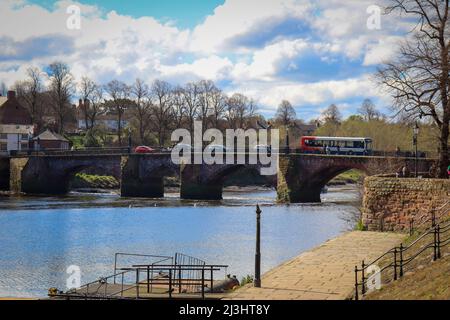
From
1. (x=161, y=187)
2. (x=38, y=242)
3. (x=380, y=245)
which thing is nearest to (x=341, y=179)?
(x=161, y=187)

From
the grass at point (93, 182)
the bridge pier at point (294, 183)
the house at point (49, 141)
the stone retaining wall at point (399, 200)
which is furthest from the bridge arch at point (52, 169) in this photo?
the stone retaining wall at point (399, 200)

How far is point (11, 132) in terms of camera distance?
100 meters

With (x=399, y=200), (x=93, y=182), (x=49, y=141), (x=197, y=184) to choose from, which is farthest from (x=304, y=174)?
(x=49, y=141)

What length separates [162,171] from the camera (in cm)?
8475

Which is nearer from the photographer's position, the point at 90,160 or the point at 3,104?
the point at 90,160

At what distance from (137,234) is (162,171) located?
38062 millimetres

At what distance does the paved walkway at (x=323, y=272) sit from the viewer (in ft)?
66.7

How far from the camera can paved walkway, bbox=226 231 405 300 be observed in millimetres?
20328

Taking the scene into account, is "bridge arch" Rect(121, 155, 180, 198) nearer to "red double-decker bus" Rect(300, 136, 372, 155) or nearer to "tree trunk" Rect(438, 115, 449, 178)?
"red double-decker bus" Rect(300, 136, 372, 155)

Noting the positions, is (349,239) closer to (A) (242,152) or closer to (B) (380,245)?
(B) (380,245)

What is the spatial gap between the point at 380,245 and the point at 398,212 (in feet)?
16.5

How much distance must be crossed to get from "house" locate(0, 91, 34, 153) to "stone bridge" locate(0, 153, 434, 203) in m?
10.9

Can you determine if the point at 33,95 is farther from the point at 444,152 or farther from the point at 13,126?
the point at 444,152

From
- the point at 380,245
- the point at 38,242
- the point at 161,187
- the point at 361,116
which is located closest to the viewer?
the point at 380,245
